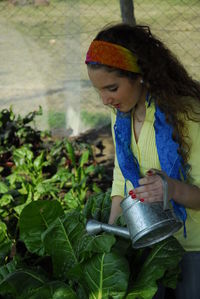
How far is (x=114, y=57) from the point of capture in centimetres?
181

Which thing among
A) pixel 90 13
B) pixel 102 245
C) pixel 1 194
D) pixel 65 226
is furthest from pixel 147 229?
pixel 90 13

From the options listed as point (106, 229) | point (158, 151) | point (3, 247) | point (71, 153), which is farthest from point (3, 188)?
point (158, 151)

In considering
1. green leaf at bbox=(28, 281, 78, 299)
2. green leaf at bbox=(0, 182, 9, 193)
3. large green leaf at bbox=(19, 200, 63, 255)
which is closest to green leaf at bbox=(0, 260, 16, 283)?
large green leaf at bbox=(19, 200, 63, 255)

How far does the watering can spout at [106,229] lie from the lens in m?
1.93

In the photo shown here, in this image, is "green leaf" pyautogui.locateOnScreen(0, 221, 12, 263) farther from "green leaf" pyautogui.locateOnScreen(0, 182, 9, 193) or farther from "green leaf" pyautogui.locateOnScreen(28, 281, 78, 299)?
"green leaf" pyautogui.locateOnScreen(0, 182, 9, 193)

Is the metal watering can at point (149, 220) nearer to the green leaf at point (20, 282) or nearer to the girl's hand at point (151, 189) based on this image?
the girl's hand at point (151, 189)

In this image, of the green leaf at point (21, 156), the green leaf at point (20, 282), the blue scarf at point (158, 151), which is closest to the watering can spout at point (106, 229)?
the blue scarf at point (158, 151)

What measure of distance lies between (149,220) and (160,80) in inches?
20.4

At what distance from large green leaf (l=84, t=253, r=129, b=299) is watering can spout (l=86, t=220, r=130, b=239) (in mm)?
114

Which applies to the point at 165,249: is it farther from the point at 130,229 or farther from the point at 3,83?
the point at 3,83

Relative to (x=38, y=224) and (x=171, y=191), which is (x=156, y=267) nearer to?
(x=171, y=191)

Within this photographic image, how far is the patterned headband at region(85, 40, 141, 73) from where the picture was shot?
5.93 ft

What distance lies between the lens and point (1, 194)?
11.8ft

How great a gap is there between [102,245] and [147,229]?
32cm
